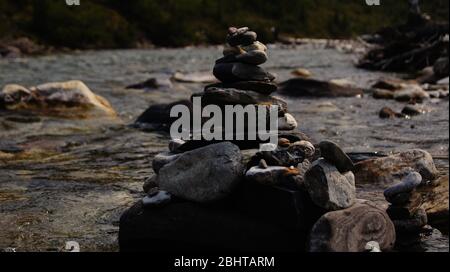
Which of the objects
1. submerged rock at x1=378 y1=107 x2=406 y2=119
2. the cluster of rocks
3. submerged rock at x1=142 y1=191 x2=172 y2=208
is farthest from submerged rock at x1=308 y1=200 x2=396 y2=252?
submerged rock at x1=378 y1=107 x2=406 y2=119

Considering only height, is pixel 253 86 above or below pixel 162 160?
above

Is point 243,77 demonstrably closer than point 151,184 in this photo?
Yes

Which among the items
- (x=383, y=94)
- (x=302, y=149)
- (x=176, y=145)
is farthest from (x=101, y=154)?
(x=383, y=94)

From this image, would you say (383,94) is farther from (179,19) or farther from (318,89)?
(179,19)

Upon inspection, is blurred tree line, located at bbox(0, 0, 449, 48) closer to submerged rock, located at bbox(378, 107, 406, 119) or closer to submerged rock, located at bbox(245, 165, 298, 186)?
submerged rock, located at bbox(378, 107, 406, 119)

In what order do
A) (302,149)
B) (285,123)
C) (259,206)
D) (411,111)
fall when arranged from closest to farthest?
1. (259,206)
2. (302,149)
3. (285,123)
4. (411,111)

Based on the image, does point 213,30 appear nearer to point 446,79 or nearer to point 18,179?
point 446,79

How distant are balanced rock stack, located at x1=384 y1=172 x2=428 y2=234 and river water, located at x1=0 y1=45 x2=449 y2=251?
1.13 feet

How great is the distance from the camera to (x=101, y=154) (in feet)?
46.7

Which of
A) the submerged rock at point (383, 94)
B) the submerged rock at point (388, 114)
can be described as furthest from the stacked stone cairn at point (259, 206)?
the submerged rock at point (383, 94)

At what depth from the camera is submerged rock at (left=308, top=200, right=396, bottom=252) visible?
6754 millimetres

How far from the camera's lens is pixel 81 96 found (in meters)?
21.1

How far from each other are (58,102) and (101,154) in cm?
757

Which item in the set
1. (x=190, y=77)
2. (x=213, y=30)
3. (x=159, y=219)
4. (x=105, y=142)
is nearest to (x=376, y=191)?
(x=159, y=219)
